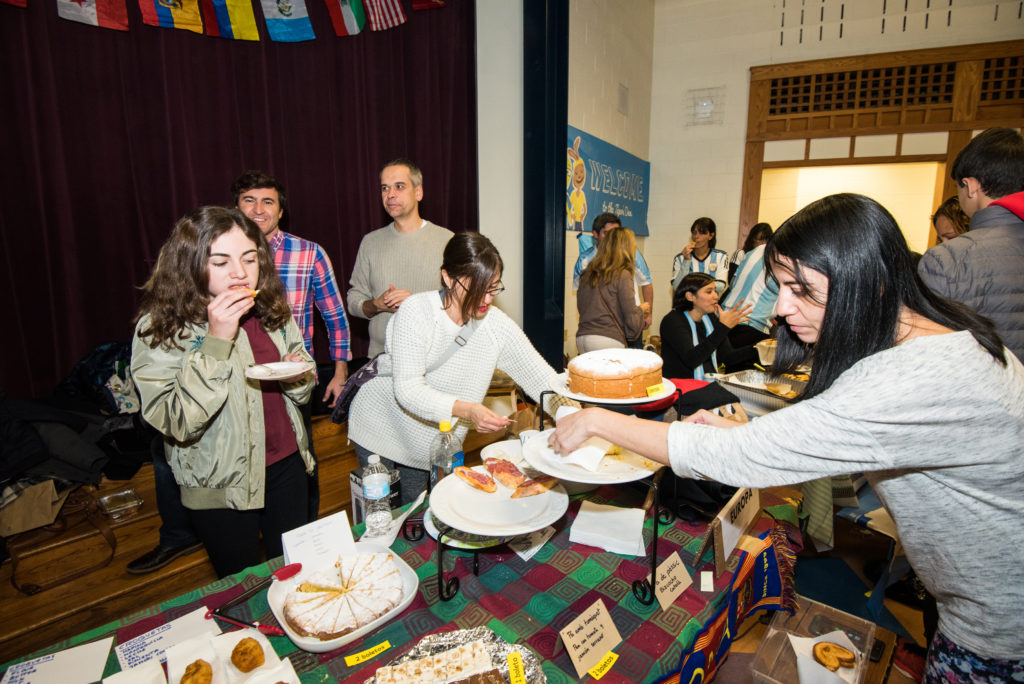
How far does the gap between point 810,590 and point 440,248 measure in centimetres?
273

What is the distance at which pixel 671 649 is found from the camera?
3.54ft

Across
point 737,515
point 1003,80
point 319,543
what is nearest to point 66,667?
point 319,543

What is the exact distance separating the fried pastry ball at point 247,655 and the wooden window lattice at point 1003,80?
8213mm

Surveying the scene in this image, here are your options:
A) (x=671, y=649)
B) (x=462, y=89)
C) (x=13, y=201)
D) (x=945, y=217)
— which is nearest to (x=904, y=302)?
(x=671, y=649)

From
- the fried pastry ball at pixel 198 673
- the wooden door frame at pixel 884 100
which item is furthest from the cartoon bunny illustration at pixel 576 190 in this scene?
the fried pastry ball at pixel 198 673

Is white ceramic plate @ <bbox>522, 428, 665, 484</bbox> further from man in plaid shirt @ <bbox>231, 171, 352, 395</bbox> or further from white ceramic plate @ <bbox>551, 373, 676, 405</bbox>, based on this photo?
man in plaid shirt @ <bbox>231, 171, 352, 395</bbox>

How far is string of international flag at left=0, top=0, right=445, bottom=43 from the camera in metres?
2.70

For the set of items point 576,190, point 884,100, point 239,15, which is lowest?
point 576,190

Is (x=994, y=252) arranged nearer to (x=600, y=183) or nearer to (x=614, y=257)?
(x=614, y=257)

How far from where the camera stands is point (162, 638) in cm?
107

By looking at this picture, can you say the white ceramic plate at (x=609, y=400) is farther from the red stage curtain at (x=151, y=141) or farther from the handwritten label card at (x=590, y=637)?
the red stage curtain at (x=151, y=141)

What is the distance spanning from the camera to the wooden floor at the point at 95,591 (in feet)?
6.88

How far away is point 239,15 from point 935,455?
4.08m

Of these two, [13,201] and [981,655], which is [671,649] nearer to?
[981,655]
